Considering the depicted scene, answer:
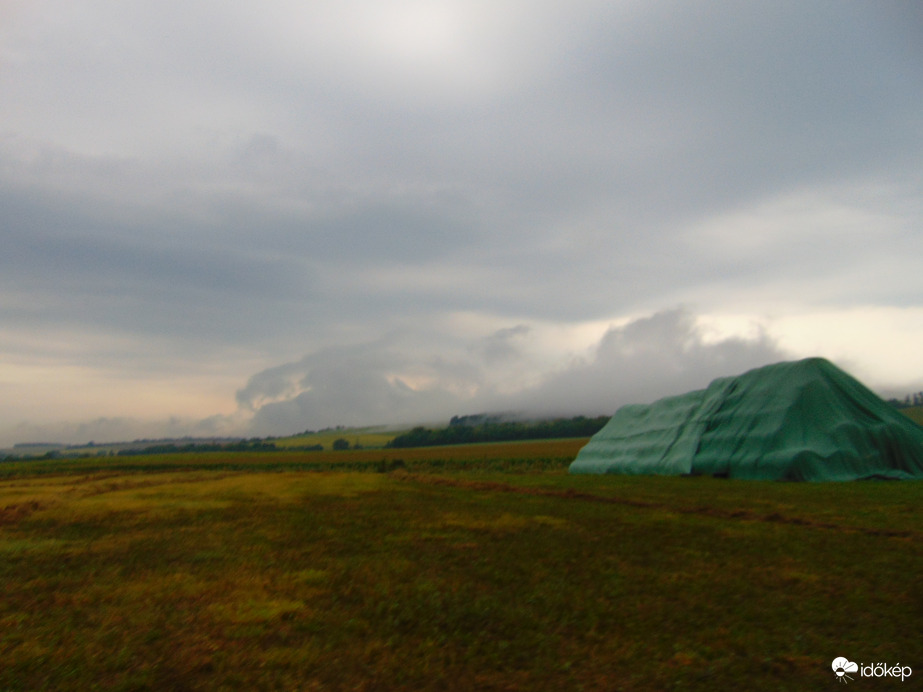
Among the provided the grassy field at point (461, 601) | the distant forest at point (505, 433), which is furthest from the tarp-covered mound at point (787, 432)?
the distant forest at point (505, 433)

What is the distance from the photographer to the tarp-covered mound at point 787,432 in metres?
21.1

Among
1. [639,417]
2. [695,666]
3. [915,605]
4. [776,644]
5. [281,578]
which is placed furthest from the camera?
[639,417]

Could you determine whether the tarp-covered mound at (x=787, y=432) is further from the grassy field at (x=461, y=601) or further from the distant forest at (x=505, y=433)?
the distant forest at (x=505, y=433)

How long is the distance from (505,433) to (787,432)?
3102 inches

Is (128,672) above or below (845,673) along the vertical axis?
above

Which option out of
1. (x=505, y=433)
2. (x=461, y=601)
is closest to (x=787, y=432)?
(x=461, y=601)

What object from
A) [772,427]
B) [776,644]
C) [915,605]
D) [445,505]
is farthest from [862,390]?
[776,644]

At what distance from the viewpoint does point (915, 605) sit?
6297mm

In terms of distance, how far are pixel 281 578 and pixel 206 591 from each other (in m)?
0.93

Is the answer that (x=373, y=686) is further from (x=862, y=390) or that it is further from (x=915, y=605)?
(x=862, y=390)

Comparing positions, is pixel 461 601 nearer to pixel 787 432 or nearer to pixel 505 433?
pixel 787 432

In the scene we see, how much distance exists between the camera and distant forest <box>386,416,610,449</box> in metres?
94.7

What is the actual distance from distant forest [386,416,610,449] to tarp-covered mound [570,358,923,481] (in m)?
64.3

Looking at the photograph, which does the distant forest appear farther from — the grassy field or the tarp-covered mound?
the grassy field
